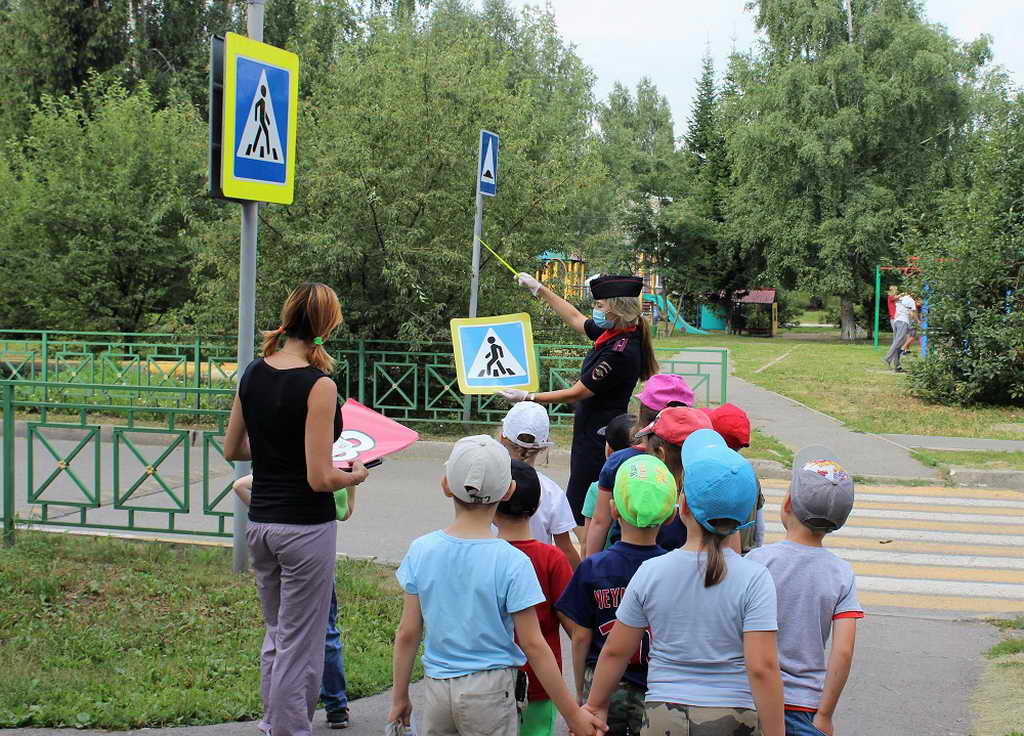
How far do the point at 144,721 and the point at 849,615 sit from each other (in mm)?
2952

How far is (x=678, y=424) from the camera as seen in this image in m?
3.94

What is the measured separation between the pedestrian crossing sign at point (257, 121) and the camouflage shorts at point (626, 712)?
3.90m

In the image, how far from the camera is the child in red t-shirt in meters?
3.44

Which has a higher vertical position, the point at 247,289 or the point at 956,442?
the point at 247,289

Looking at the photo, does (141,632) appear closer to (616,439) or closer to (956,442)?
(616,439)

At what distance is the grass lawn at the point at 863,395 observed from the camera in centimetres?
1490

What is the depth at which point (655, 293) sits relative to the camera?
52.0 m

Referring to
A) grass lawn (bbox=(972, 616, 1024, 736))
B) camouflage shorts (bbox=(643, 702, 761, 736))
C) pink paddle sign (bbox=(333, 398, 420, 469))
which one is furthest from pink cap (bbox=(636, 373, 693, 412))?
grass lawn (bbox=(972, 616, 1024, 736))

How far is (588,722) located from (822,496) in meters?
1.00

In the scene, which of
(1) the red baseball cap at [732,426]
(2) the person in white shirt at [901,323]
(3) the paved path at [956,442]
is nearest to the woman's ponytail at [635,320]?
(1) the red baseball cap at [732,426]

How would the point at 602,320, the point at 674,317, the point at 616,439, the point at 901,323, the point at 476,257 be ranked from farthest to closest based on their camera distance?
the point at 674,317 < the point at 901,323 < the point at 476,257 < the point at 602,320 < the point at 616,439

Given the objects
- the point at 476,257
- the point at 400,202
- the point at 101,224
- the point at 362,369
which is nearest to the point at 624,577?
the point at 476,257

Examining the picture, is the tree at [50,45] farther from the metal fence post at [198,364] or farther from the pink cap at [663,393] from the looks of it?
the pink cap at [663,393]

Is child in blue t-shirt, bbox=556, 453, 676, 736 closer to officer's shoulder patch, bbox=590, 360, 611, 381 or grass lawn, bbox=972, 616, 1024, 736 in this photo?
officer's shoulder patch, bbox=590, 360, 611, 381
